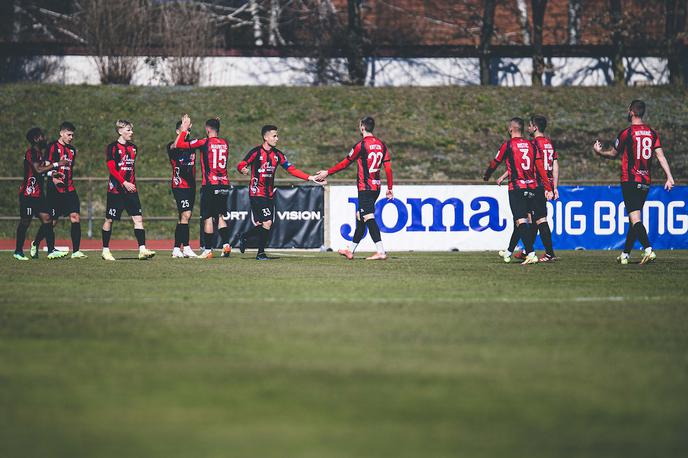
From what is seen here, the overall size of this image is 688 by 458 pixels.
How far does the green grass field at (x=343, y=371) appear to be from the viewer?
4.69 meters

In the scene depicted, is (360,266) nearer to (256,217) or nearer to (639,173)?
(256,217)

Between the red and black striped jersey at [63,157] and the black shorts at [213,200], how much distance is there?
219 centimetres

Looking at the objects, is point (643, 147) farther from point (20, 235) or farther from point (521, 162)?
point (20, 235)

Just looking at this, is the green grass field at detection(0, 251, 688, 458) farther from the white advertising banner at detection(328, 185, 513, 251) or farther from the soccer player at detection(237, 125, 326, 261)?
the white advertising banner at detection(328, 185, 513, 251)

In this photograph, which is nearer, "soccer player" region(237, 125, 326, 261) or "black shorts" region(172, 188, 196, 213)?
"soccer player" region(237, 125, 326, 261)

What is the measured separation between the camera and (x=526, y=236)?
690 inches

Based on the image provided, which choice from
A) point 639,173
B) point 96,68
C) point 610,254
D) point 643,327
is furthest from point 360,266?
point 96,68

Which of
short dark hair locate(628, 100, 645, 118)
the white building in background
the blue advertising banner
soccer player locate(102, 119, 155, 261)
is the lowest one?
the blue advertising banner

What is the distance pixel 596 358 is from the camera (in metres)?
6.88

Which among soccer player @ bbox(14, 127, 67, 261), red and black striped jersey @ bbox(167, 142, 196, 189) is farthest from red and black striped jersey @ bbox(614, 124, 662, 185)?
soccer player @ bbox(14, 127, 67, 261)

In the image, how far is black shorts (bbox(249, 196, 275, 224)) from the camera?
60.8 feet

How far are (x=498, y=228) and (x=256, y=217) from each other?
6713 millimetres

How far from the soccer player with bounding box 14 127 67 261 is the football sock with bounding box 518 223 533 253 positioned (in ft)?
23.2

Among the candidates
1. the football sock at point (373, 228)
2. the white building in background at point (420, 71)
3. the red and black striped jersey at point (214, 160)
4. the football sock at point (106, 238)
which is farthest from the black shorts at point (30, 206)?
the white building in background at point (420, 71)
